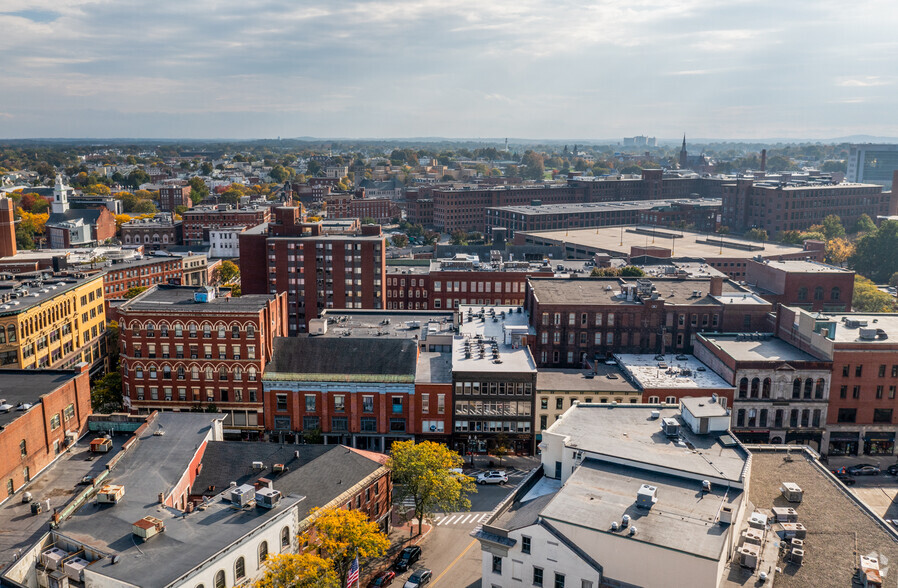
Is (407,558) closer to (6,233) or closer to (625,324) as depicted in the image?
(625,324)

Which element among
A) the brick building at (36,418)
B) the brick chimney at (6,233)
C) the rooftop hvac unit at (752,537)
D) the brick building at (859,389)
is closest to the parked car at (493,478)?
the rooftop hvac unit at (752,537)

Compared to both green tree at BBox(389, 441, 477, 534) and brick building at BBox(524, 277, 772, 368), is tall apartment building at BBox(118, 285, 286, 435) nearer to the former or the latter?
green tree at BBox(389, 441, 477, 534)

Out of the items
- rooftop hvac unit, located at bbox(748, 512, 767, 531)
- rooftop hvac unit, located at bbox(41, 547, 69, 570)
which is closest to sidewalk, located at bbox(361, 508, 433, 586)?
rooftop hvac unit, located at bbox(41, 547, 69, 570)

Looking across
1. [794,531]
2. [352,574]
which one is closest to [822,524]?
[794,531]

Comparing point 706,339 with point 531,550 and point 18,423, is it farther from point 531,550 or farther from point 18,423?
point 18,423

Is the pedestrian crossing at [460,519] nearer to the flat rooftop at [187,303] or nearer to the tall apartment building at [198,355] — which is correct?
the tall apartment building at [198,355]

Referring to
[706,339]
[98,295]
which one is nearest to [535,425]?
[706,339]

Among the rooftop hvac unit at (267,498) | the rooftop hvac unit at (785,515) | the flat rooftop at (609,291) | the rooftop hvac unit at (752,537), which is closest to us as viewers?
the rooftop hvac unit at (752,537)
